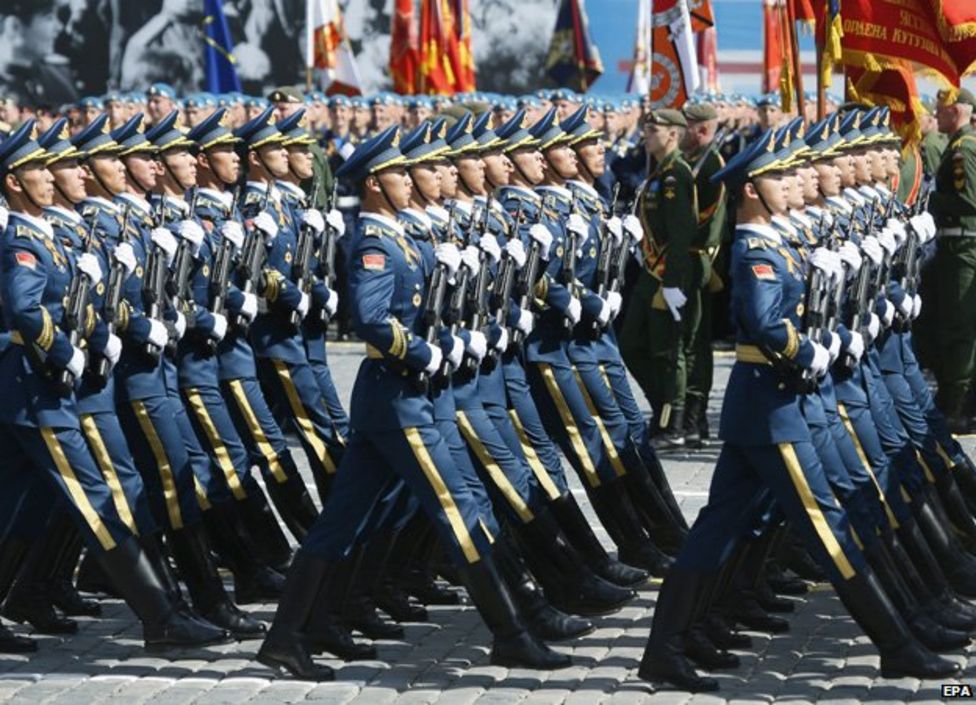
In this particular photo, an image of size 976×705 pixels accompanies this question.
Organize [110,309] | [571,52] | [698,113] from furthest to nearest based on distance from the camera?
[571,52]
[698,113]
[110,309]

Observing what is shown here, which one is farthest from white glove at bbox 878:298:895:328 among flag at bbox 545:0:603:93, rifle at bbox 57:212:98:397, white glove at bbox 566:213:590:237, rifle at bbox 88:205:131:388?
flag at bbox 545:0:603:93

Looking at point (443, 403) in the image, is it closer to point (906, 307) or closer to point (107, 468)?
point (107, 468)

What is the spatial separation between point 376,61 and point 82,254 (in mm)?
24136

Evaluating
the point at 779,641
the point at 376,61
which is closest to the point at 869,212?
the point at 779,641

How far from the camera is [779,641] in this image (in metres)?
8.93

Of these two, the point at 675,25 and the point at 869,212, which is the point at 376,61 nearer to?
the point at 675,25

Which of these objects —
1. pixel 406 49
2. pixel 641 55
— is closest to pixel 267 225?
pixel 406 49

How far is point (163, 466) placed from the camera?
30.4 ft

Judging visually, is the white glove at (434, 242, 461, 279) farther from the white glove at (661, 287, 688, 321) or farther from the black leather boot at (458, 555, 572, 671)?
the white glove at (661, 287, 688, 321)

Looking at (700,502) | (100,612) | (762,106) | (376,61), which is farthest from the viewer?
(376,61)

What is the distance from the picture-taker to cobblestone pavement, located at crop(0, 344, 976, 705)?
8.08m

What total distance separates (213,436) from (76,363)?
123 centimetres

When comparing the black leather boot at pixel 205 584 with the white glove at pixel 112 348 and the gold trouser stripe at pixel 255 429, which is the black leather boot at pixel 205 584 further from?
the white glove at pixel 112 348

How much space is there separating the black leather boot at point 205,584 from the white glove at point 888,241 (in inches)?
106
